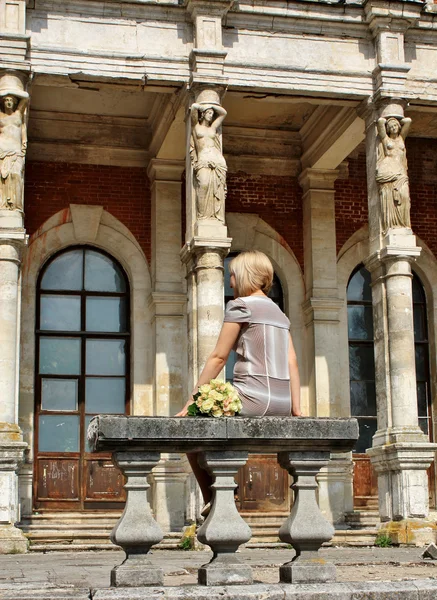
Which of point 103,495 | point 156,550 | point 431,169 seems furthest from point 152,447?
point 431,169

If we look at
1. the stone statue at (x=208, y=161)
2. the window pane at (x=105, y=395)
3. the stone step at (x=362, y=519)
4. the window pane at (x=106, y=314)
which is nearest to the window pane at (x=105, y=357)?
the window pane at (x=105, y=395)

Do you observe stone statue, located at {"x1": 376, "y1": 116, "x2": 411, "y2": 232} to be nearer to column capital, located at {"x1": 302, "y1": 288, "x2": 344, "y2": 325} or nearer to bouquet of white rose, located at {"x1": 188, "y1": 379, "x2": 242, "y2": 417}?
column capital, located at {"x1": 302, "y1": 288, "x2": 344, "y2": 325}

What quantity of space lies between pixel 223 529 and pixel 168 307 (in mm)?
10645

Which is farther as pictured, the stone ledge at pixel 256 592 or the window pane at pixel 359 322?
the window pane at pixel 359 322

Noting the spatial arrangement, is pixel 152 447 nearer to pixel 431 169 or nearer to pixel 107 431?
pixel 107 431

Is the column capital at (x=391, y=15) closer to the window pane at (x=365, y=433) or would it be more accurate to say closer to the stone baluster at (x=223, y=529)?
the window pane at (x=365, y=433)

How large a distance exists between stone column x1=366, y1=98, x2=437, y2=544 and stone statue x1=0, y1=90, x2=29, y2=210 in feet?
15.9

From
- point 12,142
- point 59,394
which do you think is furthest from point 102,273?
point 12,142

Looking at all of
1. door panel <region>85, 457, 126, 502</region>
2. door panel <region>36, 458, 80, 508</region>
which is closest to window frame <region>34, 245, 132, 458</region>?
door panel <region>36, 458, 80, 508</region>

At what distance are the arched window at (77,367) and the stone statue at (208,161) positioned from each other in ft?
12.0

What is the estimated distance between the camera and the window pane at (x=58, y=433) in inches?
612

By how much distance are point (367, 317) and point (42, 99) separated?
652 cm

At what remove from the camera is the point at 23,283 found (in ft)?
51.6

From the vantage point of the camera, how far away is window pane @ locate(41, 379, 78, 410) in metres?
15.7
